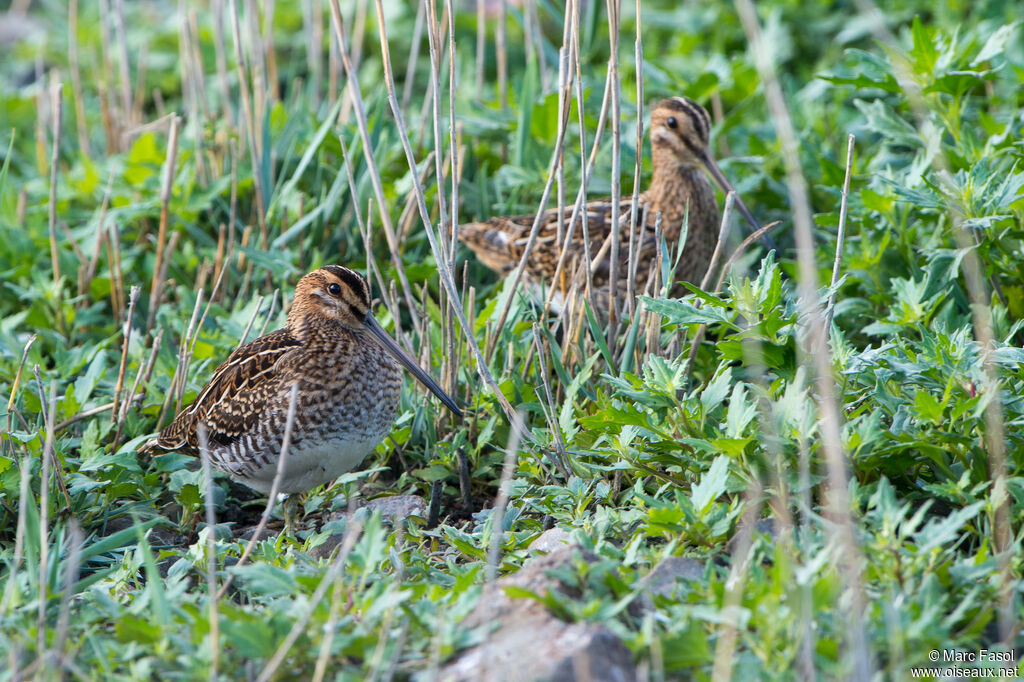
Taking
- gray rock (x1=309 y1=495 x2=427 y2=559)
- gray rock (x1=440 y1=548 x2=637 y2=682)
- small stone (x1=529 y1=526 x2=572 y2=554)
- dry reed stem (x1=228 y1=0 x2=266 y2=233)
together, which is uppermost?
dry reed stem (x1=228 y1=0 x2=266 y2=233)

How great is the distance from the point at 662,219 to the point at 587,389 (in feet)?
3.65

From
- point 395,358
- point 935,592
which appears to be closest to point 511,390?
point 395,358

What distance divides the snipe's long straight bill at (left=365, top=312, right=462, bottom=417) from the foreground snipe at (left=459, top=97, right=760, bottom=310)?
103 cm

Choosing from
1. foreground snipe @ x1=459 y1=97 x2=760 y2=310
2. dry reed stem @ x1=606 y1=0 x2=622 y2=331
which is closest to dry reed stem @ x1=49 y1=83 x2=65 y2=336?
foreground snipe @ x1=459 y1=97 x2=760 y2=310

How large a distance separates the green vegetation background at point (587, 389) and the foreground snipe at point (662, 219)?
21cm

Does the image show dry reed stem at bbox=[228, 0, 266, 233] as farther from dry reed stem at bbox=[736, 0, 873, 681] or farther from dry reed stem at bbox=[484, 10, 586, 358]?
dry reed stem at bbox=[736, 0, 873, 681]

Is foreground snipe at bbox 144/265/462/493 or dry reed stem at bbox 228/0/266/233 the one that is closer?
foreground snipe at bbox 144/265/462/493

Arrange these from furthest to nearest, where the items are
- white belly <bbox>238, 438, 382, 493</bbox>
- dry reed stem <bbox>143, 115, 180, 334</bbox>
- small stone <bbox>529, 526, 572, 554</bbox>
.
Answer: dry reed stem <bbox>143, 115, 180, 334</bbox>
white belly <bbox>238, 438, 382, 493</bbox>
small stone <bbox>529, 526, 572, 554</bbox>

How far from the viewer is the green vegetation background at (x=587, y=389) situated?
2598 mm

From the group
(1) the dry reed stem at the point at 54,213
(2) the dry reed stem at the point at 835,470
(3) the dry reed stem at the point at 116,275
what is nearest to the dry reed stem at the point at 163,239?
(3) the dry reed stem at the point at 116,275

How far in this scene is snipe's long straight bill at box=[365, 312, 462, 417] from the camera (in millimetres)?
3820

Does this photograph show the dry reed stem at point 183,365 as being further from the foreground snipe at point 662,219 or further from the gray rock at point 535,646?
the gray rock at point 535,646

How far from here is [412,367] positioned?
3.84 m

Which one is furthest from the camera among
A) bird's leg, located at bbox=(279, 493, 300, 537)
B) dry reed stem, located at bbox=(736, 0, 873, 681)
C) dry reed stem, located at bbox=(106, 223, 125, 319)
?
dry reed stem, located at bbox=(106, 223, 125, 319)
